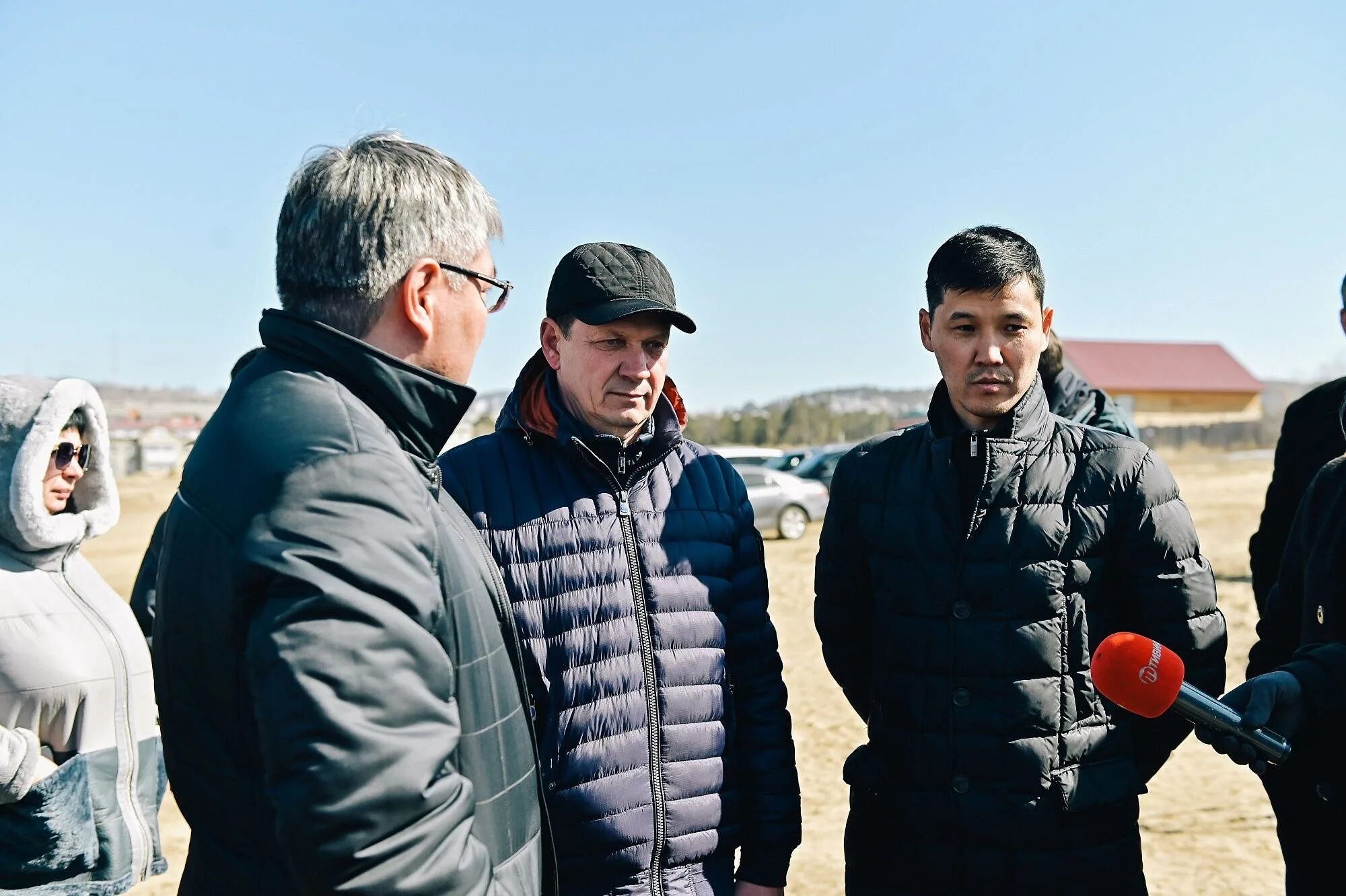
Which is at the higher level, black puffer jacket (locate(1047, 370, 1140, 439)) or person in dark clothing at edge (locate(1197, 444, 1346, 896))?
black puffer jacket (locate(1047, 370, 1140, 439))

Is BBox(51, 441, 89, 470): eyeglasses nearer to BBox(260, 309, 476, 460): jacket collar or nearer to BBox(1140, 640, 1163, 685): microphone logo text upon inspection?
BBox(260, 309, 476, 460): jacket collar

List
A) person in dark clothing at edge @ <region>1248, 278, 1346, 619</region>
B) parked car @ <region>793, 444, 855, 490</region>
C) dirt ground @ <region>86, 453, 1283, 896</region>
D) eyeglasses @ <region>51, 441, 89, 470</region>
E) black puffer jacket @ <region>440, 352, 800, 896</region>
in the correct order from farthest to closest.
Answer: parked car @ <region>793, 444, 855, 490</region> < dirt ground @ <region>86, 453, 1283, 896</region> < person in dark clothing at edge @ <region>1248, 278, 1346, 619</region> < eyeglasses @ <region>51, 441, 89, 470</region> < black puffer jacket @ <region>440, 352, 800, 896</region>

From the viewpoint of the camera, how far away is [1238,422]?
1795 inches

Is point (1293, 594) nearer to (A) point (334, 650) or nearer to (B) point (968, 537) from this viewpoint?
(B) point (968, 537)

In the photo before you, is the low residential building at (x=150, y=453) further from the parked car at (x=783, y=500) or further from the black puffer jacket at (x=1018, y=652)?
the black puffer jacket at (x=1018, y=652)

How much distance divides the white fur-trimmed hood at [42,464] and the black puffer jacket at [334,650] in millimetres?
1629

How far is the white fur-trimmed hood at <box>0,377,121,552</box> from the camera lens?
9.66 ft

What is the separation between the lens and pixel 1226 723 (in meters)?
1.99

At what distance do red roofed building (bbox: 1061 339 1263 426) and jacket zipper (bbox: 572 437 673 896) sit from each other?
5794 cm

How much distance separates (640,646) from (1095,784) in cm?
117

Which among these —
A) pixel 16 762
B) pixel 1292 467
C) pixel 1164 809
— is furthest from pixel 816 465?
pixel 16 762

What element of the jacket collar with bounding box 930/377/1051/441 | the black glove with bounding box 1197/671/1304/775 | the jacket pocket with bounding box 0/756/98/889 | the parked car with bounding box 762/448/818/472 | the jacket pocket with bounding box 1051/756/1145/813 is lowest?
the jacket pocket with bounding box 0/756/98/889

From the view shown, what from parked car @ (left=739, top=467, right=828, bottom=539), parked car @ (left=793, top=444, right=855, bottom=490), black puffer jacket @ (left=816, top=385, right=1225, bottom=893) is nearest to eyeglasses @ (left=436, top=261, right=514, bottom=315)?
black puffer jacket @ (left=816, top=385, right=1225, bottom=893)

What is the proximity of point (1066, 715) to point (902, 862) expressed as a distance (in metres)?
0.57
